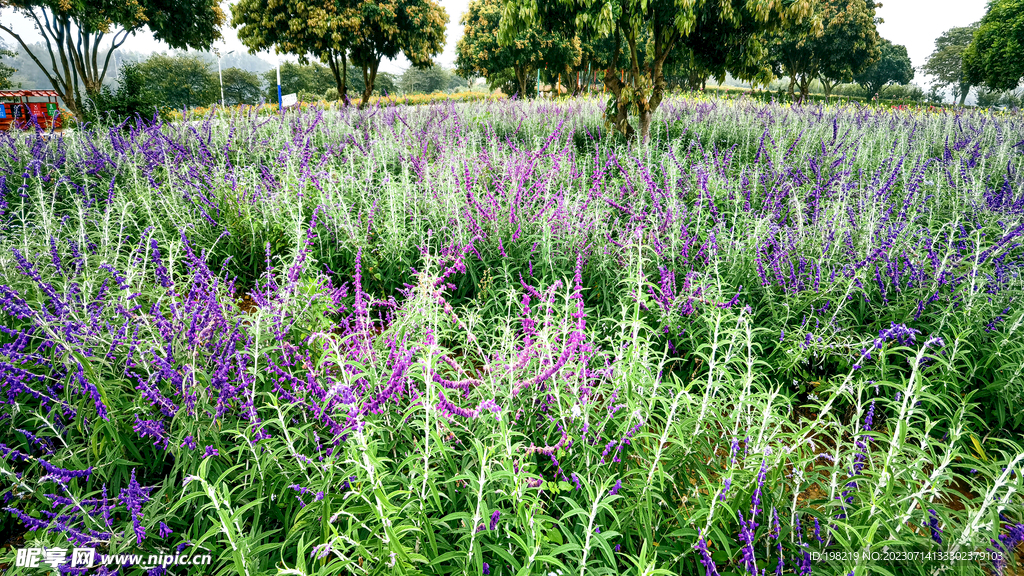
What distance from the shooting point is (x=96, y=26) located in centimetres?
1561

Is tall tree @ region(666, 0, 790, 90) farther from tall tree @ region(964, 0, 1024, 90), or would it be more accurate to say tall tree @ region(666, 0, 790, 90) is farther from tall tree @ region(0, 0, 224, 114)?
tall tree @ region(964, 0, 1024, 90)

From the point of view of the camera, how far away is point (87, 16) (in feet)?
50.9

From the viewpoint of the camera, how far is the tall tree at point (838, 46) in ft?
117

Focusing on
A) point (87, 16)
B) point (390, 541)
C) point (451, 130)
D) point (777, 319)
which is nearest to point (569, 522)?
point (390, 541)

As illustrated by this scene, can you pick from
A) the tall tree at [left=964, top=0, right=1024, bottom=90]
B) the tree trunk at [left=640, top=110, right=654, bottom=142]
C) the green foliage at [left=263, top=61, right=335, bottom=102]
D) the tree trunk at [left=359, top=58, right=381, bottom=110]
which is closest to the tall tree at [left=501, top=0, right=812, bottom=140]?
the tree trunk at [left=640, top=110, right=654, bottom=142]

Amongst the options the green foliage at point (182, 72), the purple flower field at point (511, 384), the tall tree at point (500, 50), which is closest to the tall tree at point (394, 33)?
the tall tree at point (500, 50)

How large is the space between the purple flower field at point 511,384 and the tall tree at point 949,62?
85148 mm

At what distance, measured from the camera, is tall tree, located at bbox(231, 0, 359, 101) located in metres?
16.5

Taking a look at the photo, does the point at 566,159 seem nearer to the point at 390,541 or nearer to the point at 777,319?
the point at 777,319

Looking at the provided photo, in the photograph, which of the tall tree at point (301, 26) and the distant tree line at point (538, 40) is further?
the tall tree at point (301, 26)

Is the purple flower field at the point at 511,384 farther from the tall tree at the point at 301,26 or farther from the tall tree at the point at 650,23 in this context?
the tall tree at the point at 301,26

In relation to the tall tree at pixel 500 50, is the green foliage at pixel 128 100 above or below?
below

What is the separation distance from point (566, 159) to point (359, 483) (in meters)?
5.31

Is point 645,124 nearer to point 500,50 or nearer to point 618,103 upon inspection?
point 618,103
